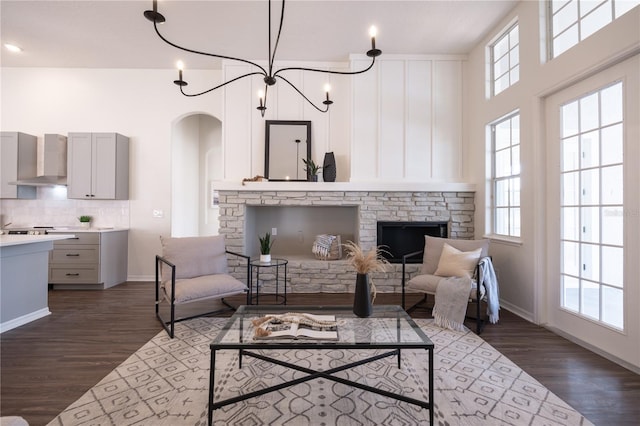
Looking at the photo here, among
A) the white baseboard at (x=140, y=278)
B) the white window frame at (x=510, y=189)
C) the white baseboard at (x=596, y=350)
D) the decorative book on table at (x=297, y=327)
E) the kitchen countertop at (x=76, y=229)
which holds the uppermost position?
the white window frame at (x=510, y=189)

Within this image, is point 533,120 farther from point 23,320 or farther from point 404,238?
point 23,320

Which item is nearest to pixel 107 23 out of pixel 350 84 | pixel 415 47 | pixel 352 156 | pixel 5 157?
pixel 5 157

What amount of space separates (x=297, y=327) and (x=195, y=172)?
17.7ft

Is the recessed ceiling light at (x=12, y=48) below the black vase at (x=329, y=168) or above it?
above

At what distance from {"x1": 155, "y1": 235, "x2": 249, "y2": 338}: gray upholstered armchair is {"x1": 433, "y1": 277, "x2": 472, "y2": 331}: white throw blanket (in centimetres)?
194

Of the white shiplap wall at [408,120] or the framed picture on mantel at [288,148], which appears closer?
the white shiplap wall at [408,120]

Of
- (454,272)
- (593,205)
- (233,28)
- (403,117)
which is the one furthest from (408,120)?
(233,28)

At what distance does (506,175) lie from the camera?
3775 millimetres

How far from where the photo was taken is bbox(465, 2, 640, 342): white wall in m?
2.47

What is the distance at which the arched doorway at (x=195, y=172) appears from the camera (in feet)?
18.5

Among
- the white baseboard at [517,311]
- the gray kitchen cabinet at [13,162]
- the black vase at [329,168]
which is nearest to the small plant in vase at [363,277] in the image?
the white baseboard at [517,311]

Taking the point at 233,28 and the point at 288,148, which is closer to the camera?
the point at 233,28

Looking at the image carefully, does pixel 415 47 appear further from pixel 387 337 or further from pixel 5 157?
pixel 5 157

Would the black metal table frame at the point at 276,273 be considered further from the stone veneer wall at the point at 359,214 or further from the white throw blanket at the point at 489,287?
the white throw blanket at the point at 489,287
